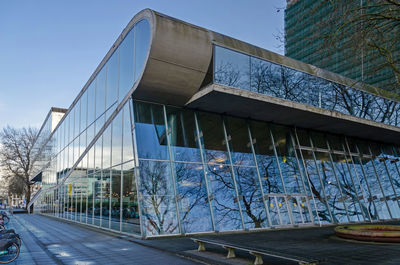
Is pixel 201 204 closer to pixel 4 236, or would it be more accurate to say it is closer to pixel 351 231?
pixel 351 231

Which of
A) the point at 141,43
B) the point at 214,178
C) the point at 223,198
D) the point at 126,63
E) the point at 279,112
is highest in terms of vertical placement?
the point at 126,63

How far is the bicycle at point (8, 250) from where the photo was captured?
315 inches

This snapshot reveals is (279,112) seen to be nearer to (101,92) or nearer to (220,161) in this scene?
(220,161)

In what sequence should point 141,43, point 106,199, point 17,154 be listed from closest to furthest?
point 141,43, point 106,199, point 17,154

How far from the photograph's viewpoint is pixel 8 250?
8.20m

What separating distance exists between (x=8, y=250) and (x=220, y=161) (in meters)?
9.45

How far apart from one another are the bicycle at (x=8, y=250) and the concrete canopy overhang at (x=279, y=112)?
326 inches

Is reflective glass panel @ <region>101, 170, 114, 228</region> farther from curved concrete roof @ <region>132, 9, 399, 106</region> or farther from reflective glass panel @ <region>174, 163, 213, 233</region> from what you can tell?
curved concrete roof @ <region>132, 9, 399, 106</region>

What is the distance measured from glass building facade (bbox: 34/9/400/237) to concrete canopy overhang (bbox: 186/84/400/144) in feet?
1.31

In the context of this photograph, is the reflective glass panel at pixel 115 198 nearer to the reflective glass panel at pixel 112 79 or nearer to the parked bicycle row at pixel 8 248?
the reflective glass panel at pixel 112 79

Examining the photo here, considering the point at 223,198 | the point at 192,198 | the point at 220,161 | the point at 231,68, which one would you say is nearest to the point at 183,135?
the point at 220,161

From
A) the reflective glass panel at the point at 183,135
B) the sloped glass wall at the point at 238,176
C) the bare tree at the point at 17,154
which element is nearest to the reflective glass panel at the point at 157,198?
the sloped glass wall at the point at 238,176

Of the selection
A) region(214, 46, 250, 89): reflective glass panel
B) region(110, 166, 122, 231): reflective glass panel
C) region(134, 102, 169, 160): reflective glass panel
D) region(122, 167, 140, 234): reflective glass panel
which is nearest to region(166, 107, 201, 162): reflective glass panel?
region(134, 102, 169, 160): reflective glass panel

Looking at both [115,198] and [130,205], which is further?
[115,198]
